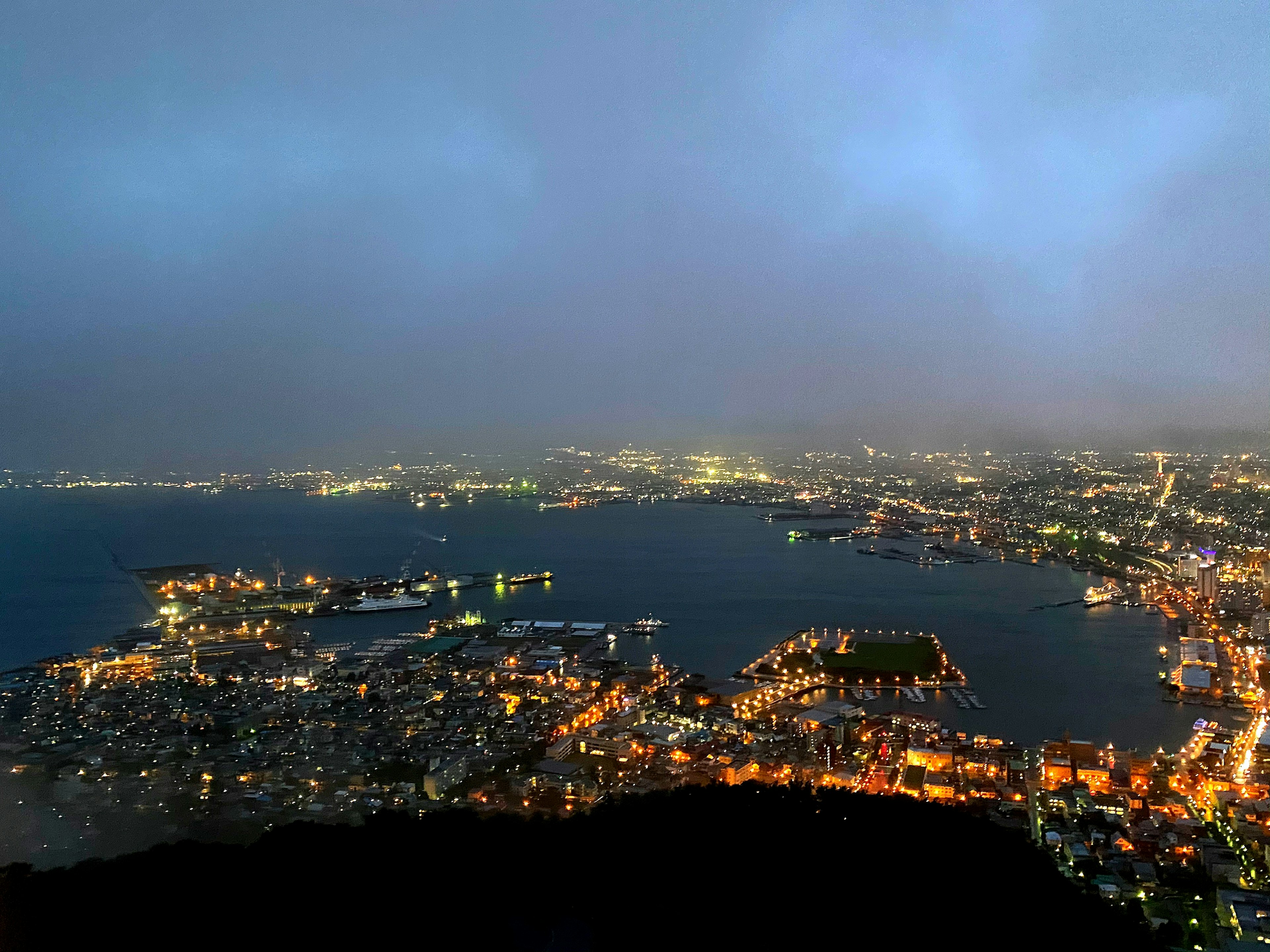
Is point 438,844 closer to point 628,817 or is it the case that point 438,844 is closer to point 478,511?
point 628,817

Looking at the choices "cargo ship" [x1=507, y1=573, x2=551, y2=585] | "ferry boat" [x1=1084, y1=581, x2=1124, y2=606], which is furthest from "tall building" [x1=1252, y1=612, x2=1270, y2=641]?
"cargo ship" [x1=507, y1=573, x2=551, y2=585]

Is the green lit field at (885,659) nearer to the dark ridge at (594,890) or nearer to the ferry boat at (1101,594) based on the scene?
the ferry boat at (1101,594)

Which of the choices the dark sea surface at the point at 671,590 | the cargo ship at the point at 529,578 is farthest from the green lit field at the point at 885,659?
the cargo ship at the point at 529,578

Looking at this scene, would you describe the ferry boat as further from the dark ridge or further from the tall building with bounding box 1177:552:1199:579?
the dark ridge

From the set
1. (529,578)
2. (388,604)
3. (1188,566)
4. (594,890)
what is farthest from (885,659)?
(1188,566)

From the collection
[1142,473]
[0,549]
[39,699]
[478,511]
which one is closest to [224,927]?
[39,699]

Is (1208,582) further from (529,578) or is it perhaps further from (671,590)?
(529,578)
